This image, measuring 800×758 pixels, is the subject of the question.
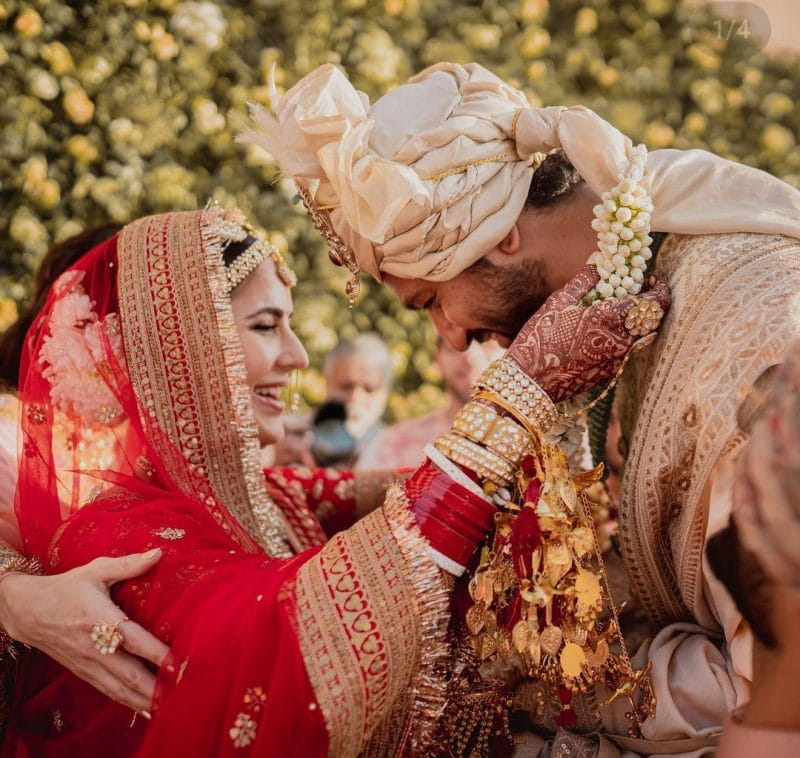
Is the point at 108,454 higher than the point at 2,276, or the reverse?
the point at 108,454

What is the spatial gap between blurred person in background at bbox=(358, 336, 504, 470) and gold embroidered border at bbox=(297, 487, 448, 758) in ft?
9.39

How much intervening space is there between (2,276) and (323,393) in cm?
171

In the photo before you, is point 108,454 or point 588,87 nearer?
point 108,454

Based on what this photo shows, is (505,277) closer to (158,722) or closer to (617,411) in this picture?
(617,411)

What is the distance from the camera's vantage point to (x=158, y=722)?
1.85 meters

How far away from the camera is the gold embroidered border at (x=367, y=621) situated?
5.83 feet

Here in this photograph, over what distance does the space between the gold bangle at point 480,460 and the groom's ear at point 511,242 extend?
610mm

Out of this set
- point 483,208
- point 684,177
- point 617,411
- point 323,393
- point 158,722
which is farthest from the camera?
point 323,393

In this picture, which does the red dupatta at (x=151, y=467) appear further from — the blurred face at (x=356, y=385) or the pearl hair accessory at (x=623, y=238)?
the blurred face at (x=356, y=385)

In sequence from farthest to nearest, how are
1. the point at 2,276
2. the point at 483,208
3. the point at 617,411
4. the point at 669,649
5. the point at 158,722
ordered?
the point at 2,276, the point at 617,411, the point at 483,208, the point at 669,649, the point at 158,722

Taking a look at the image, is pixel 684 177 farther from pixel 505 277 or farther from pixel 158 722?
pixel 158 722

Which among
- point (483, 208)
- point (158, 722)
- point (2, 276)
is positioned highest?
point (483, 208)

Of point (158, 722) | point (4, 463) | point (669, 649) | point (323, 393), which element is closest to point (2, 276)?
point (323, 393)
